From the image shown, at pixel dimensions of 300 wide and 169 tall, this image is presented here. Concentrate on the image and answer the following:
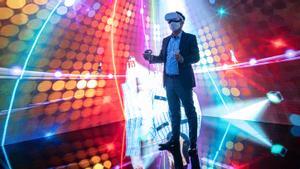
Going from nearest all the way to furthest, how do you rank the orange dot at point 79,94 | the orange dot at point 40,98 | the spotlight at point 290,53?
the spotlight at point 290,53
the orange dot at point 40,98
the orange dot at point 79,94

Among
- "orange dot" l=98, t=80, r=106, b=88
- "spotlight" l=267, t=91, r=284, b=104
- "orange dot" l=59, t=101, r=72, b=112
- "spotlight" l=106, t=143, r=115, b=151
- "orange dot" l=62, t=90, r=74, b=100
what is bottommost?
"spotlight" l=106, t=143, r=115, b=151

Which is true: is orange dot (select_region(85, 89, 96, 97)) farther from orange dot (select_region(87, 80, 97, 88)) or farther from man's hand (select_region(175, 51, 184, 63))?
man's hand (select_region(175, 51, 184, 63))

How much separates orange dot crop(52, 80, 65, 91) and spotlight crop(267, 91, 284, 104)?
2476 millimetres

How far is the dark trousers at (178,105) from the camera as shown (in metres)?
2.45

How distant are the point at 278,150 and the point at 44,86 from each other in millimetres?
2539

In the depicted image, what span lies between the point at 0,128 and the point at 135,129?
1.59 meters

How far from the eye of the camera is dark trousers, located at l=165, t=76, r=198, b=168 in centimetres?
245

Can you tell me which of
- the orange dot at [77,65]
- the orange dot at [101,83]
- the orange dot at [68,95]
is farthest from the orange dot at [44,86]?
the orange dot at [101,83]

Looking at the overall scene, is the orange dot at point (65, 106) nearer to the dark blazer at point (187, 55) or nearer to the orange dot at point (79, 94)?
the orange dot at point (79, 94)

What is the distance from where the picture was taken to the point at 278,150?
2.19m

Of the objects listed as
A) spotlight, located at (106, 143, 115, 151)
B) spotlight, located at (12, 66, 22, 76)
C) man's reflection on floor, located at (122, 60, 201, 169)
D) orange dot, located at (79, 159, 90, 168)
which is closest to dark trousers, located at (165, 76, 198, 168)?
man's reflection on floor, located at (122, 60, 201, 169)

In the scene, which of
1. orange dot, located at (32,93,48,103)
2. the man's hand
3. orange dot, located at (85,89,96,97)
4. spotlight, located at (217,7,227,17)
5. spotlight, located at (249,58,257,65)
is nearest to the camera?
the man's hand

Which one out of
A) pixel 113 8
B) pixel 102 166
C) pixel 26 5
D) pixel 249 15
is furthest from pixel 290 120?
pixel 26 5

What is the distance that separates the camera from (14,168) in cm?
214
